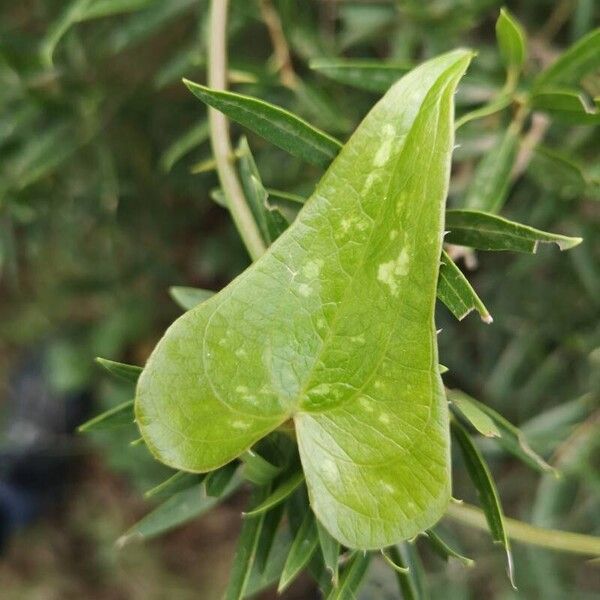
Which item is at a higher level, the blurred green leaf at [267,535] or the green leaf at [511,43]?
the green leaf at [511,43]

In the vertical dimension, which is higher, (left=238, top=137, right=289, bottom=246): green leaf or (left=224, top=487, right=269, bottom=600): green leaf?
(left=238, top=137, right=289, bottom=246): green leaf

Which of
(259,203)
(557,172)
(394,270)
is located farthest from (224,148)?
(557,172)

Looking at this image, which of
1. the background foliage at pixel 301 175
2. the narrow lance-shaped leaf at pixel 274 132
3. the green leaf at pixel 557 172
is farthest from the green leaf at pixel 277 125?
the green leaf at pixel 557 172

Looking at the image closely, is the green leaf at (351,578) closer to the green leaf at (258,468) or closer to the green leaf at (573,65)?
the green leaf at (258,468)

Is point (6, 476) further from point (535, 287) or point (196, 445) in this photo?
point (196, 445)

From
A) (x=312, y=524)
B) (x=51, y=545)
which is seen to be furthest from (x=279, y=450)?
(x=51, y=545)

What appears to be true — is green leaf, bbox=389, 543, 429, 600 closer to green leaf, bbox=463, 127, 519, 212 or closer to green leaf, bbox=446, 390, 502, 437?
green leaf, bbox=446, 390, 502, 437

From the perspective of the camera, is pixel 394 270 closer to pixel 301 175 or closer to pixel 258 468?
pixel 258 468

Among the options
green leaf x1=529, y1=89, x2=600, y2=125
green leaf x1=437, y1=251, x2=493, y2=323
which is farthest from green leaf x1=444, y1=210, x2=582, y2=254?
green leaf x1=529, y1=89, x2=600, y2=125
